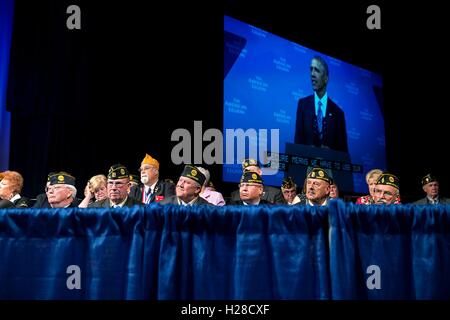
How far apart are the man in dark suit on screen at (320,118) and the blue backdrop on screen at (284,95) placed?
12cm

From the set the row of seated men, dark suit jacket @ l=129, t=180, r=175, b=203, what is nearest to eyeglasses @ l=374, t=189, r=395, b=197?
the row of seated men

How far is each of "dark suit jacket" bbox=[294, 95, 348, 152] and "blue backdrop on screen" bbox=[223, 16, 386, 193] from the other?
121 mm

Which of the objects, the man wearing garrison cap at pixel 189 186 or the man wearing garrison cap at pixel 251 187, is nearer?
the man wearing garrison cap at pixel 189 186

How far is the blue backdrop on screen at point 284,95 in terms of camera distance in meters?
6.81

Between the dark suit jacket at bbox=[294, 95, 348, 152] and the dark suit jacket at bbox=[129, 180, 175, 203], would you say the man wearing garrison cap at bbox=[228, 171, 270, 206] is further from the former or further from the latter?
the dark suit jacket at bbox=[294, 95, 348, 152]

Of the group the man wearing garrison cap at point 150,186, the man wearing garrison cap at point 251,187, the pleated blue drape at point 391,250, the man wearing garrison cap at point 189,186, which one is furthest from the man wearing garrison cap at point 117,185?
the pleated blue drape at point 391,250

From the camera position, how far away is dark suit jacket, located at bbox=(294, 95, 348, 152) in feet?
25.6

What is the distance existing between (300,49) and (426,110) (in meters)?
4.16

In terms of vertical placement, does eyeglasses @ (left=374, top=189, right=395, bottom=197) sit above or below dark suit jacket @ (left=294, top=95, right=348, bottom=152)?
below

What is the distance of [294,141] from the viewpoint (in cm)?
759

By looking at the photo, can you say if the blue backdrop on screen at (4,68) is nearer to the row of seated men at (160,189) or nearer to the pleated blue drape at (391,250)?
the row of seated men at (160,189)

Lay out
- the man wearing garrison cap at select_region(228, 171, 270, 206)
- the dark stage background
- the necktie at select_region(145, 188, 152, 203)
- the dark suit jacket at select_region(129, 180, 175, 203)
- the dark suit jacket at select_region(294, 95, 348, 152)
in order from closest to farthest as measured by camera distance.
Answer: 1. the man wearing garrison cap at select_region(228, 171, 270, 206)
2. the dark suit jacket at select_region(129, 180, 175, 203)
3. the necktie at select_region(145, 188, 152, 203)
4. the dark stage background
5. the dark suit jacket at select_region(294, 95, 348, 152)

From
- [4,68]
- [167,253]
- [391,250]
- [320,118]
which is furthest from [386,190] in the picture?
[4,68]

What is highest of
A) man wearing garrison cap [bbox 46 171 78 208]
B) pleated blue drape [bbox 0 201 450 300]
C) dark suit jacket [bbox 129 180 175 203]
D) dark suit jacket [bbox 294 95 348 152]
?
dark suit jacket [bbox 294 95 348 152]
